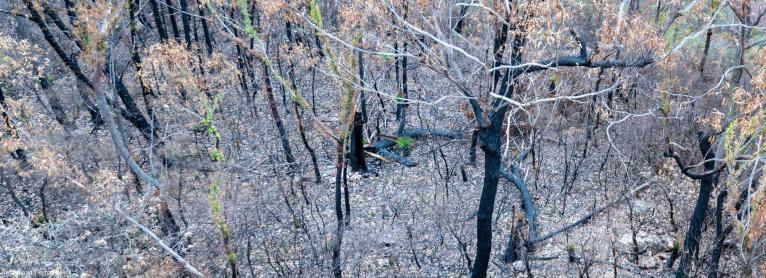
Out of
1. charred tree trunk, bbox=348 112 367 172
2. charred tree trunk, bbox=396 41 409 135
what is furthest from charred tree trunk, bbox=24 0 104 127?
charred tree trunk, bbox=396 41 409 135

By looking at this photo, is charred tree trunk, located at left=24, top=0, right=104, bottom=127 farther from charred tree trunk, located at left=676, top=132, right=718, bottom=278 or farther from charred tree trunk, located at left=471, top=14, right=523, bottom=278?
charred tree trunk, located at left=676, top=132, right=718, bottom=278

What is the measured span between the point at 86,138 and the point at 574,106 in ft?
44.6

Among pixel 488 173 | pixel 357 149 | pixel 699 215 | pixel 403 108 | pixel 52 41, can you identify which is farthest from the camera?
pixel 403 108

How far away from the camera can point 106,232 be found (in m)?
10.7

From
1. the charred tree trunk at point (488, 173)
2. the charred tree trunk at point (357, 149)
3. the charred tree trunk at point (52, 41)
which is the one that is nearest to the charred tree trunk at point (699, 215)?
the charred tree trunk at point (488, 173)

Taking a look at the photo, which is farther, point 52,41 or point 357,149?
point 357,149

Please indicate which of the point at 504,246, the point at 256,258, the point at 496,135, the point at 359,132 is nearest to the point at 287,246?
the point at 256,258

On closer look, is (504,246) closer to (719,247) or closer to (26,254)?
(719,247)

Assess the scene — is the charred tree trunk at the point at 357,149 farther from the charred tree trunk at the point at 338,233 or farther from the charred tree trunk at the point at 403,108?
the charred tree trunk at the point at 338,233

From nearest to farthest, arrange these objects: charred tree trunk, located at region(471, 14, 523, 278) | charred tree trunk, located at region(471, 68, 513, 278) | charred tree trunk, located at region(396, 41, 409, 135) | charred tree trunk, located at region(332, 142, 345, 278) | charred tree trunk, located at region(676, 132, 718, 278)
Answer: charred tree trunk, located at region(471, 14, 523, 278), charred tree trunk, located at region(471, 68, 513, 278), charred tree trunk, located at region(676, 132, 718, 278), charred tree trunk, located at region(332, 142, 345, 278), charred tree trunk, located at region(396, 41, 409, 135)

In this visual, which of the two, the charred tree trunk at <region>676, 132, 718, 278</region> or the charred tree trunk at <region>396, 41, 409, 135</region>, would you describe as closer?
the charred tree trunk at <region>676, 132, 718, 278</region>

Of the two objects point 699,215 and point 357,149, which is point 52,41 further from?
point 699,215

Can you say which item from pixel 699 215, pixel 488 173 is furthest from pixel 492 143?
pixel 699 215

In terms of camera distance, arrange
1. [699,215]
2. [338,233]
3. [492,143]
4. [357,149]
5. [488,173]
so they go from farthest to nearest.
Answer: [357,149] → [338,233] → [699,215] → [488,173] → [492,143]
